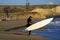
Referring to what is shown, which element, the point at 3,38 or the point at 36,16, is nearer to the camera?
the point at 3,38

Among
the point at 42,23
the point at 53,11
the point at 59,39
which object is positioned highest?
the point at 42,23

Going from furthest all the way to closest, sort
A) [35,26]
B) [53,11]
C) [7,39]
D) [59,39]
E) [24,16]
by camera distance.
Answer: [53,11], [24,16], [59,39], [7,39], [35,26]

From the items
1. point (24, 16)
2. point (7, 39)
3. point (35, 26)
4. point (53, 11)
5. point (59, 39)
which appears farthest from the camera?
point (53, 11)

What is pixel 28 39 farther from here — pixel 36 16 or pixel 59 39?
pixel 36 16

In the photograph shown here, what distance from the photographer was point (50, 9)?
13325 centimetres

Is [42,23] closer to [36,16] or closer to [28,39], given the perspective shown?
[28,39]

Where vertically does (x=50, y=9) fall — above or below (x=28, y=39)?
below

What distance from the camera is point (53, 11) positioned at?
133 m

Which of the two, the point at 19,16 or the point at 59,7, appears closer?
the point at 19,16

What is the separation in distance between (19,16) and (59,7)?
232 feet

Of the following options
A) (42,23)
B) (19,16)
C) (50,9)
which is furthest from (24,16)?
(50,9)

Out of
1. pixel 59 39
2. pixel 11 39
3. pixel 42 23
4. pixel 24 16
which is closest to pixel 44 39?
pixel 59 39

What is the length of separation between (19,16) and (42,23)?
177 feet

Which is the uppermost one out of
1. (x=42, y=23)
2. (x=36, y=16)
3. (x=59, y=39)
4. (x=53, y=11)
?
(x=42, y=23)
